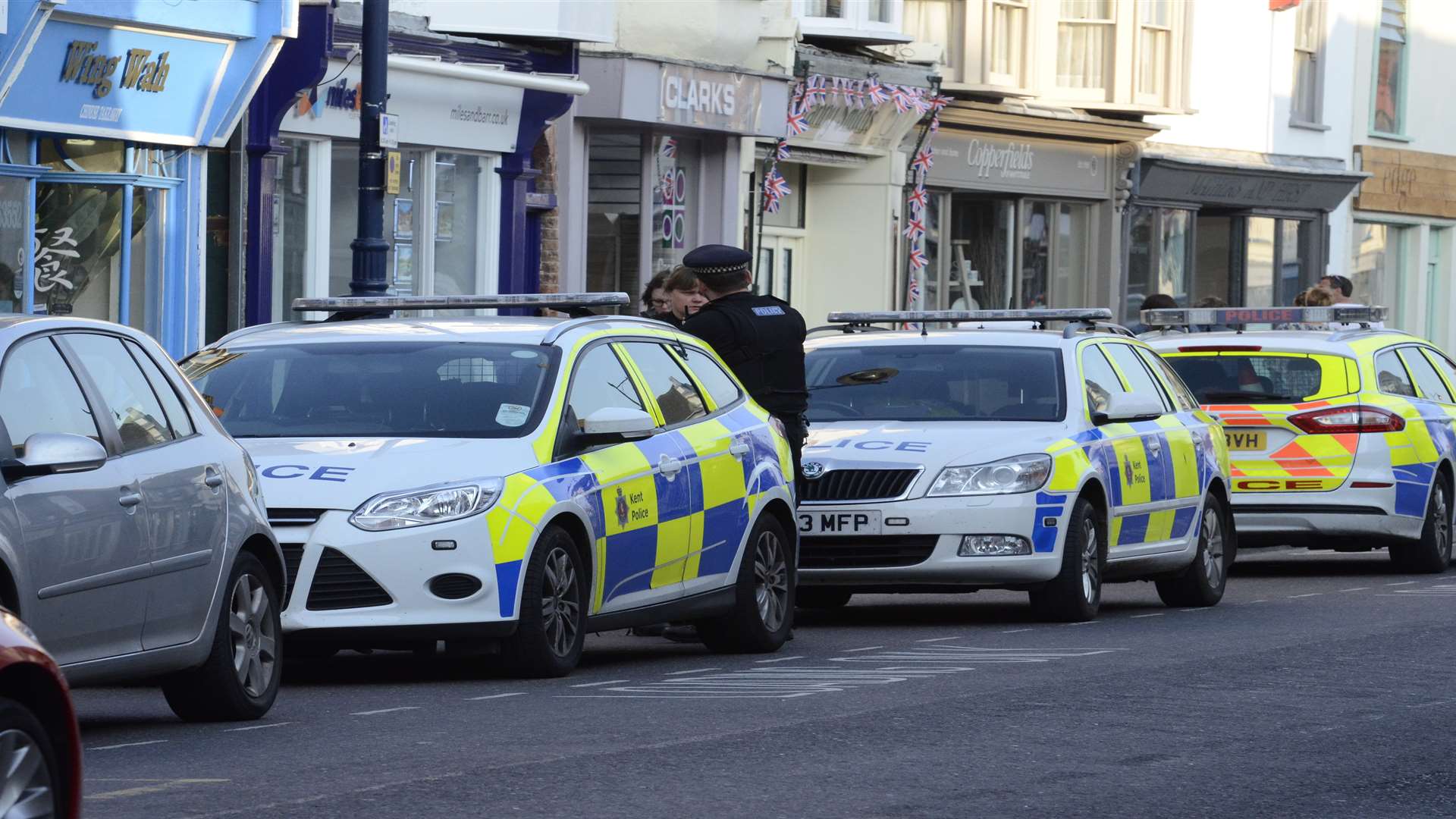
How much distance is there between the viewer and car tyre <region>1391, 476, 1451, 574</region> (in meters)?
18.8

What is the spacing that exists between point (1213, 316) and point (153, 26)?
7552mm

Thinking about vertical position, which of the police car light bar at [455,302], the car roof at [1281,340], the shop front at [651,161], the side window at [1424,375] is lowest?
the side window at [1424,375]

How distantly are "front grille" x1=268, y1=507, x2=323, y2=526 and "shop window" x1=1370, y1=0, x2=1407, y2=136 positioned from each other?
110 feet

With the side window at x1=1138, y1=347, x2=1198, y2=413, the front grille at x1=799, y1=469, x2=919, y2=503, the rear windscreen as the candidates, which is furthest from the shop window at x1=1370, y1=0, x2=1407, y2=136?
the front grille at x1=799, y1=469, x2=919, y2=503

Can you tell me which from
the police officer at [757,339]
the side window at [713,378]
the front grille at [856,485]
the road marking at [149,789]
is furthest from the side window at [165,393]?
the front grille at [856,485]

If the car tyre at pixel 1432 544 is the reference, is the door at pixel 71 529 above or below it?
above

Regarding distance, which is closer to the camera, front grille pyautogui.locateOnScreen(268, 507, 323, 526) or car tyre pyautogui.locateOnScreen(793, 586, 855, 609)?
front grille pyautogui.locateOnScreen(268, 507, 323, 526)

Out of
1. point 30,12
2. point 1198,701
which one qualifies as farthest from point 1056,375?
point 30,12

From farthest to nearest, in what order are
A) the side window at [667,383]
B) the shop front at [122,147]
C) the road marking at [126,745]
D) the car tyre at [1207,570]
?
the shop front at [122,147], the car tyre at [1207,570], the side window at [667,383], the road marking at [126,745]

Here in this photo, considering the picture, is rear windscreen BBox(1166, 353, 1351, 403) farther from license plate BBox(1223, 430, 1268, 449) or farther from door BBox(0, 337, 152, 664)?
door BBox(0, 337, 152, 664)

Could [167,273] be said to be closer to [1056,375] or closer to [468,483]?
[1056,375]

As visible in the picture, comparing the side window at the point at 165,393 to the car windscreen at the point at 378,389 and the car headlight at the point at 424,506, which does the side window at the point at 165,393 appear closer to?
the car headlight at the point at 424,506

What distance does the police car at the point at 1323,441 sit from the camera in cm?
Result: 1845

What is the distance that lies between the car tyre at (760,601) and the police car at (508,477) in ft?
0.04
